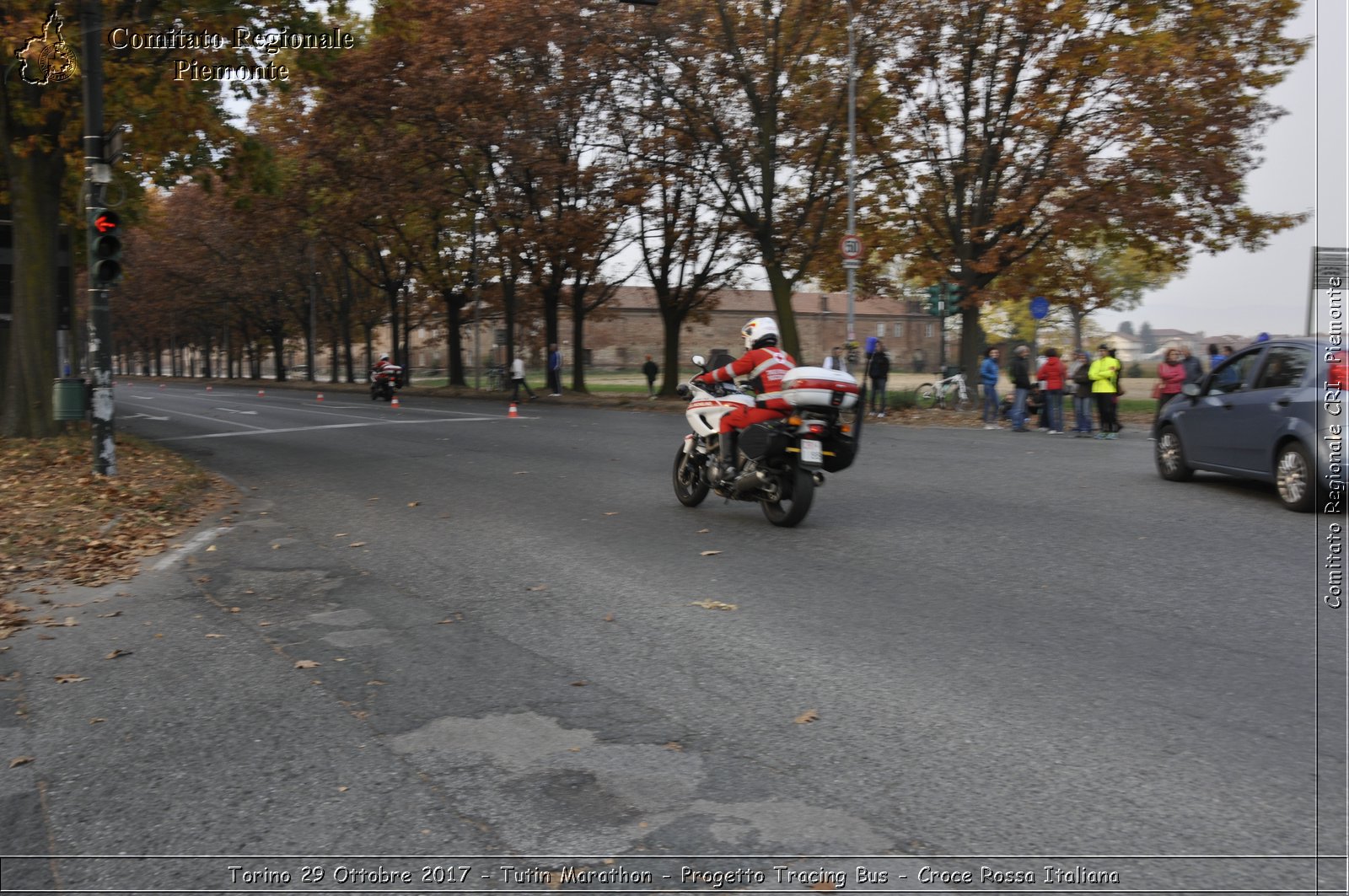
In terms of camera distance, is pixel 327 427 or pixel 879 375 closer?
pixel 327 427

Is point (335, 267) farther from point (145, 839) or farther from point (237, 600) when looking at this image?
point (145, 839)

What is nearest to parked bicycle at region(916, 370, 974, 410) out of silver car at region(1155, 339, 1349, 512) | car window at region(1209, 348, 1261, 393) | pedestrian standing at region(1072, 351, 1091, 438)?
pedestrian standing at region(1072, 351, 1091, 438)

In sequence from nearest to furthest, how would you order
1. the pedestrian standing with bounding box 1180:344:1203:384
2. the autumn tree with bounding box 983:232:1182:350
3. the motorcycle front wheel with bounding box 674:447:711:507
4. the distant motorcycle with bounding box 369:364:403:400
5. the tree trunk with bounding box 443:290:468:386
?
the motorcycle front wheel with bounding box 674:447:711:507, the pedestrian standing with bounding box 1180:344:1203:384, the autumn tree with bounding box 983:232:1182:350, the distant motorcycle with bounding box 369:364:403:400, the tree trunk with bounding box 443:290:468:386

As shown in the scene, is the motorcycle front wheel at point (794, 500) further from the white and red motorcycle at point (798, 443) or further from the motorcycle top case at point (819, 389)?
the motorcycle top case at point (819, 389)

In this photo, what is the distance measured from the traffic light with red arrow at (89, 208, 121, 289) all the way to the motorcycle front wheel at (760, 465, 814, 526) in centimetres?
813

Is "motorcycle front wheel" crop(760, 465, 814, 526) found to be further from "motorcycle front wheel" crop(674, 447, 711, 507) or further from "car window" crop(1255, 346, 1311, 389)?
"car window" crop(1255, 346, 1311, 389)

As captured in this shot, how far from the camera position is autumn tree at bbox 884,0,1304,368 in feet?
84.9

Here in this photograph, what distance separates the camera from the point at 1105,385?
21.6m

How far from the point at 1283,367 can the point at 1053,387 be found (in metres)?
12.3

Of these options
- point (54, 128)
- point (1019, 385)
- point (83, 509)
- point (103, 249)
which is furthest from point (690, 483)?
point (1019, 385)

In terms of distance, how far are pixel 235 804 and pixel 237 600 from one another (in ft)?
12.7

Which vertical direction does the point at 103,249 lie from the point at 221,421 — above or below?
above

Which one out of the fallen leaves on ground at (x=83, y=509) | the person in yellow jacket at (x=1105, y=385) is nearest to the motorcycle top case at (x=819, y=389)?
the fallen leaves on ground at (x=83, y=509)

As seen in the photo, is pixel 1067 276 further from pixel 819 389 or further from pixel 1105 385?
pixel 819 389
